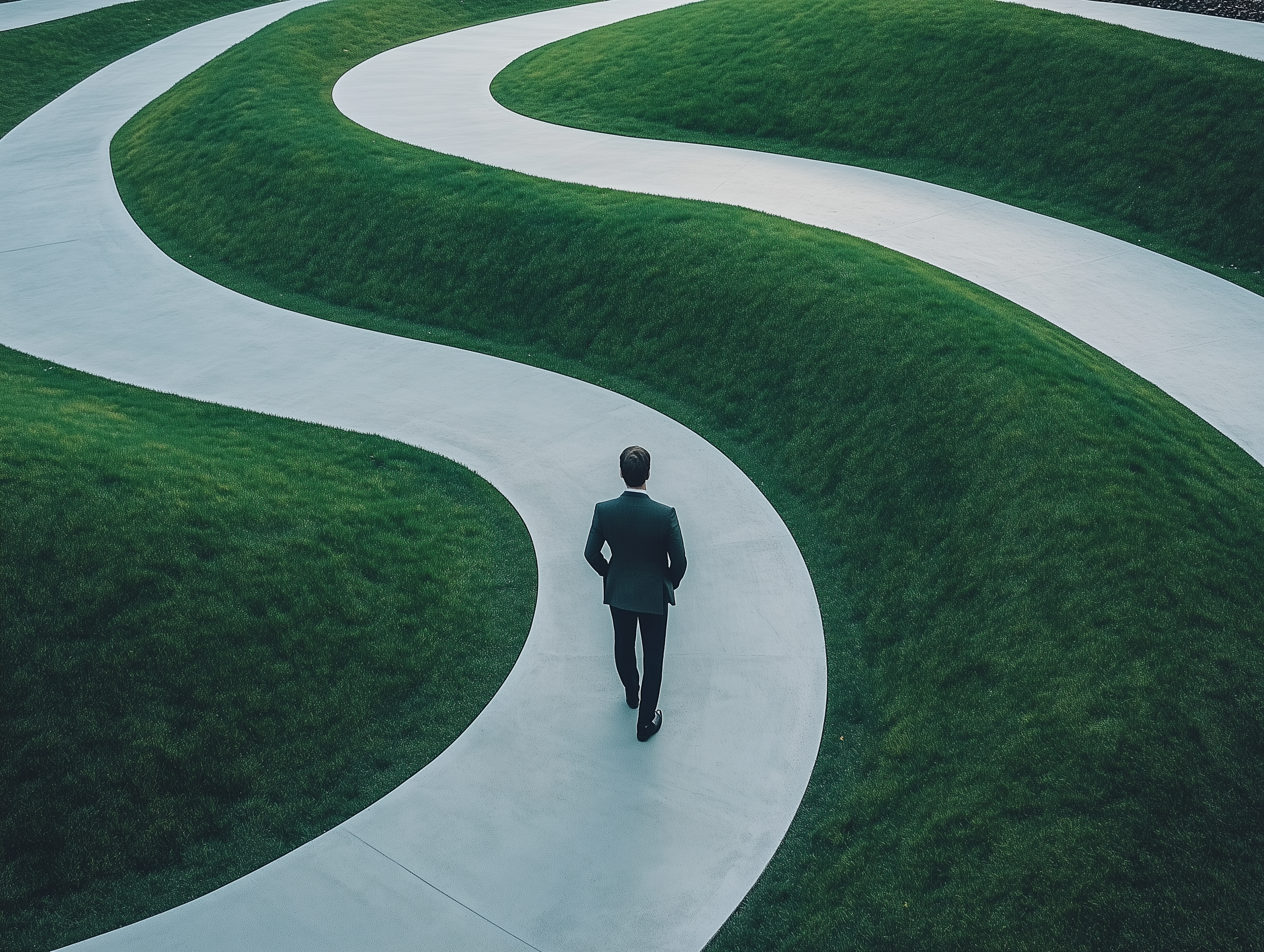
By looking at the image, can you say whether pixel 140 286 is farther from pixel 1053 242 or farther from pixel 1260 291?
pixel 1260 291

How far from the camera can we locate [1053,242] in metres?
12.8

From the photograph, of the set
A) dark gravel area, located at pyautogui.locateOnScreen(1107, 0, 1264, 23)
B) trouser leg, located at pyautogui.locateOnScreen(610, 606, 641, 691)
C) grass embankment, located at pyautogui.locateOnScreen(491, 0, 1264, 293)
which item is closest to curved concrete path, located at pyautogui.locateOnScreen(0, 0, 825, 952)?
trouser leg, located at pyautogui.locateOnScreen(610, 606, 641, 691)

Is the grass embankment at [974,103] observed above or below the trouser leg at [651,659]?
above

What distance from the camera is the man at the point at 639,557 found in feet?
19.5

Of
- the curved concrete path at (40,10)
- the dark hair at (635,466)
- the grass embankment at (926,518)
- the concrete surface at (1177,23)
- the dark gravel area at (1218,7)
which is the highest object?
the dark gravel area at (1218,7)

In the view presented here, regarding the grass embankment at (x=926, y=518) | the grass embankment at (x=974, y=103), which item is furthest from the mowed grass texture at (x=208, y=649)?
the grass embankment at (x=974, y=103)

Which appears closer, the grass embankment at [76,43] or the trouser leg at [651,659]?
the trouser leg at [651,659]

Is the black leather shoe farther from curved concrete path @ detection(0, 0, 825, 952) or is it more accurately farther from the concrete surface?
the concrete surface

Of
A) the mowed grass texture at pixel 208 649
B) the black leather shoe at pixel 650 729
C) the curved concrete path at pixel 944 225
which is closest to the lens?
the mowed grass texture at pixel 208 649

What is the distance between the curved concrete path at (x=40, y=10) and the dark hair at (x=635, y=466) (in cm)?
2972

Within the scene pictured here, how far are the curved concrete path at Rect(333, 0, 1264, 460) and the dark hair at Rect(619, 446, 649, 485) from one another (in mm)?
5856

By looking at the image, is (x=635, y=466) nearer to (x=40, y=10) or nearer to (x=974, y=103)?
(x=974, y=103)

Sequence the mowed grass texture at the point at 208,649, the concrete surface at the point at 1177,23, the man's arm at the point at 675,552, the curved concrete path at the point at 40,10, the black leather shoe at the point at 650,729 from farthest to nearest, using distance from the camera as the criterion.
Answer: the curved concrete path at the point at 40,10, the concrete surface at the point at 1177,23, the black leather shoe at the point at 650,729, the mowed grass texture at the point at 208,649, the man's arm at the point at 675,552

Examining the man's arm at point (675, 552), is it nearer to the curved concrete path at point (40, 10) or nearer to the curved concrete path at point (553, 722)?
the curved concrete path at point (553, 722)
